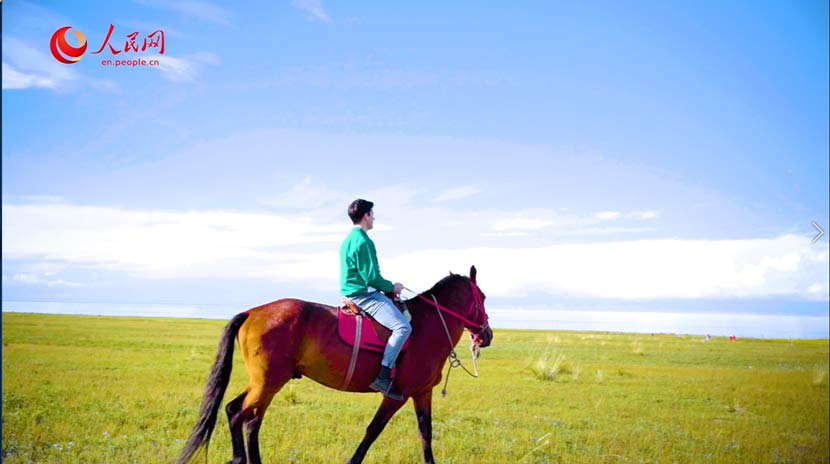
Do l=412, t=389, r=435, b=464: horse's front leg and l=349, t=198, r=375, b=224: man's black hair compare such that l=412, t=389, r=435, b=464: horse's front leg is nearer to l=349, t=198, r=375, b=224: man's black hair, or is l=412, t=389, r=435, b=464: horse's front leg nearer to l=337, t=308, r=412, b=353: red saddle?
l=337, t=308, r=412, b=353: red saddle

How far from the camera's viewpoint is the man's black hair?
6.56 meters

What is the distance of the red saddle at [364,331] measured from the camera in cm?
660

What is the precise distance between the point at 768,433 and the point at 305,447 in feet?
28.7

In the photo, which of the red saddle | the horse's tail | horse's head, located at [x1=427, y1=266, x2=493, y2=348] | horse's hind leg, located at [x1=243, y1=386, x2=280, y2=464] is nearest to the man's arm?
the red saddle

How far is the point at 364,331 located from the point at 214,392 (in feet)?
5.58

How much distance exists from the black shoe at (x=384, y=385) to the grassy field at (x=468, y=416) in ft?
4.64

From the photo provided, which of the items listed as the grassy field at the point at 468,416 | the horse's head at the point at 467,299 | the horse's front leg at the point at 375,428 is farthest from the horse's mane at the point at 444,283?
the grassy field at the point at 468,416

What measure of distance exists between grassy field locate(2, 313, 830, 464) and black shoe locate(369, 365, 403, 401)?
1.41 metres

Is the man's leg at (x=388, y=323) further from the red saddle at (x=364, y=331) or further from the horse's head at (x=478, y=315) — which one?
the horse's head at (x=478, y=315)

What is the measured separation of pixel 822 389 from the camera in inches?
757

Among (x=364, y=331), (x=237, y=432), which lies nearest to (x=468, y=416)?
(x=364, y=331)

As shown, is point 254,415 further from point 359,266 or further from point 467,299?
point 467,299

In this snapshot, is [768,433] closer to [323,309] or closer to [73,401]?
[323,309]

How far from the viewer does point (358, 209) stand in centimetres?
657
